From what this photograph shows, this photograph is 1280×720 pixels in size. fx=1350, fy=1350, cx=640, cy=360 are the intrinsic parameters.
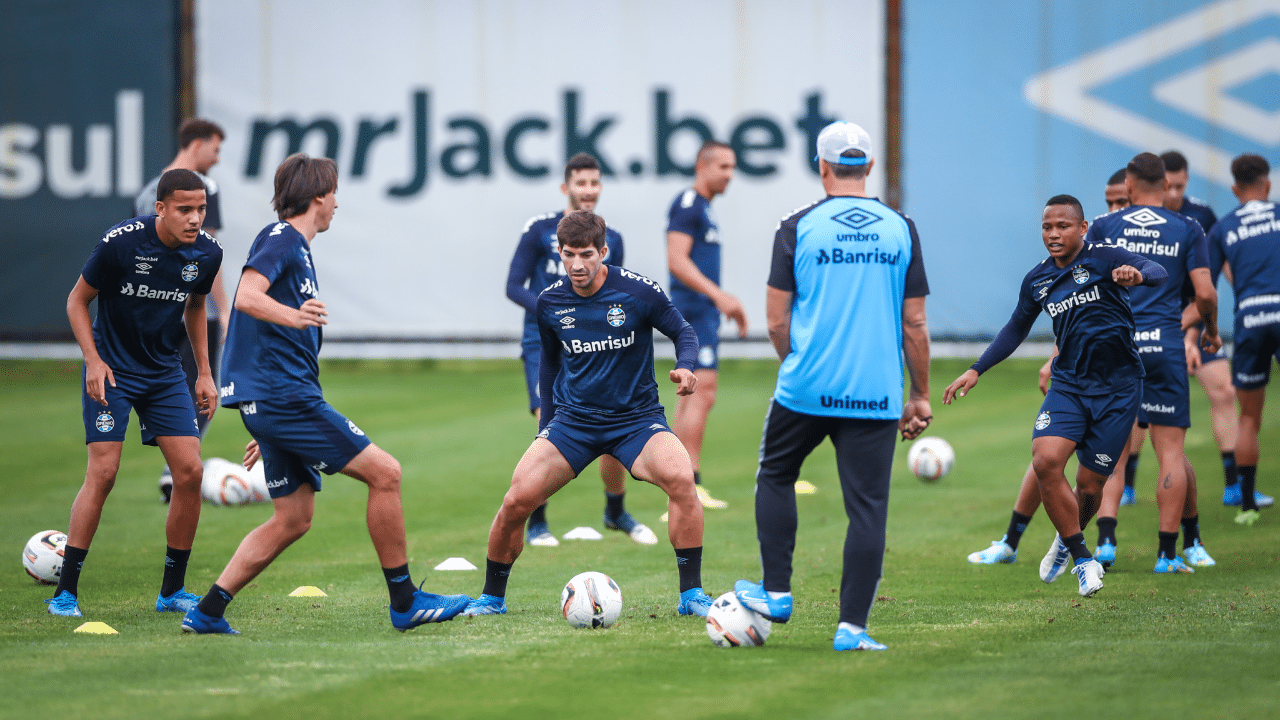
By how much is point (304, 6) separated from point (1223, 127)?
12.8 metres

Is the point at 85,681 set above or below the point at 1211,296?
below

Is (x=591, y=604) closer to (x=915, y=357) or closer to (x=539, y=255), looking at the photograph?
(x=915, y=357)

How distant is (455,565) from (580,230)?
8.15 feet

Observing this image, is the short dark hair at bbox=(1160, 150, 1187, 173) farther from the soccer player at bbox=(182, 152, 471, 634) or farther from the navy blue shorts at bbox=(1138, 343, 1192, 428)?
the soccer player at bbox=(182, 152, 471, 634)

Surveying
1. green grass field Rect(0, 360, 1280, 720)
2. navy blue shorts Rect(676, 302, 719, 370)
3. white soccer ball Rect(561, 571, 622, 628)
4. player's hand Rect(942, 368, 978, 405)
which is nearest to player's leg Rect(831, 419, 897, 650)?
green grass field Rect(0, 360, 1280, 720)

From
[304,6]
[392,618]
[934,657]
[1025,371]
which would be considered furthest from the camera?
[304,6]

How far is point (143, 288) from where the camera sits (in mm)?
6527

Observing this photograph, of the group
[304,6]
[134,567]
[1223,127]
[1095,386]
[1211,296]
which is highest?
[304,6]

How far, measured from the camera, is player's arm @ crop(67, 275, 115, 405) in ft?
20.7

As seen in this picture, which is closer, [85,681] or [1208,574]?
[85,681]

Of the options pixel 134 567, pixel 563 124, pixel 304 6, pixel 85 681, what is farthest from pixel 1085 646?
pixel 304 6

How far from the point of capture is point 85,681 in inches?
193

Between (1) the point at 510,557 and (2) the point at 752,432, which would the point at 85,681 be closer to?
(1) the point at 510,557

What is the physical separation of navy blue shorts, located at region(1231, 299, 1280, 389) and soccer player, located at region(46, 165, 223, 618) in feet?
22.4
